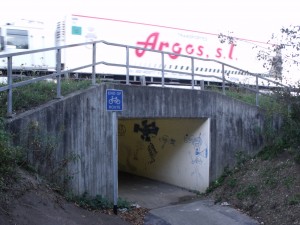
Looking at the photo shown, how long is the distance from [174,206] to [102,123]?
3030mm

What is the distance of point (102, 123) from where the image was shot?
10234 mm

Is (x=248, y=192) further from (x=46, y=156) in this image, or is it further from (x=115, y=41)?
(x=115, y=41)

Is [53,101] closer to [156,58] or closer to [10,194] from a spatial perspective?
[10,194]

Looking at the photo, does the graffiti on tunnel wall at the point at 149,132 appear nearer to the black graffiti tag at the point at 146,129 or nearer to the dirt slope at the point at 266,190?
the black graffiti tag at the point at 146,129

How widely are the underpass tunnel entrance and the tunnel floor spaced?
1.16 feet

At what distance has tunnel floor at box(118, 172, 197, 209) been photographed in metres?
12.0

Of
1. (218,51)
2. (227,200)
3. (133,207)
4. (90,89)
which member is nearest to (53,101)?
(90,89)

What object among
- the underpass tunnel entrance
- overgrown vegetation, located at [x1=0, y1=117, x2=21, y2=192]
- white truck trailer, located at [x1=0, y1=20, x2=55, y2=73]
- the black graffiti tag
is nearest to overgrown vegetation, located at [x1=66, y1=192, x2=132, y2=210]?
overgrown vegetation, located at [x1=0, y1=117, x2=21, y2=192]

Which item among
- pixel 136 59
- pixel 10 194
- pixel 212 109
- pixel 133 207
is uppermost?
pixel 136 59

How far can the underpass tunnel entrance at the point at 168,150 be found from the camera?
1329cm

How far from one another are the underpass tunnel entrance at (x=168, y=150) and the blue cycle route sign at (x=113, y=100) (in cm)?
361

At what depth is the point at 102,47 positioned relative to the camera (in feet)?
62.8

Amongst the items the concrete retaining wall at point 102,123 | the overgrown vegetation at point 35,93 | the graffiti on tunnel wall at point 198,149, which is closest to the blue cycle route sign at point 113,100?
the concrete retaining wall at point 102,123

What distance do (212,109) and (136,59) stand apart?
808 cm
